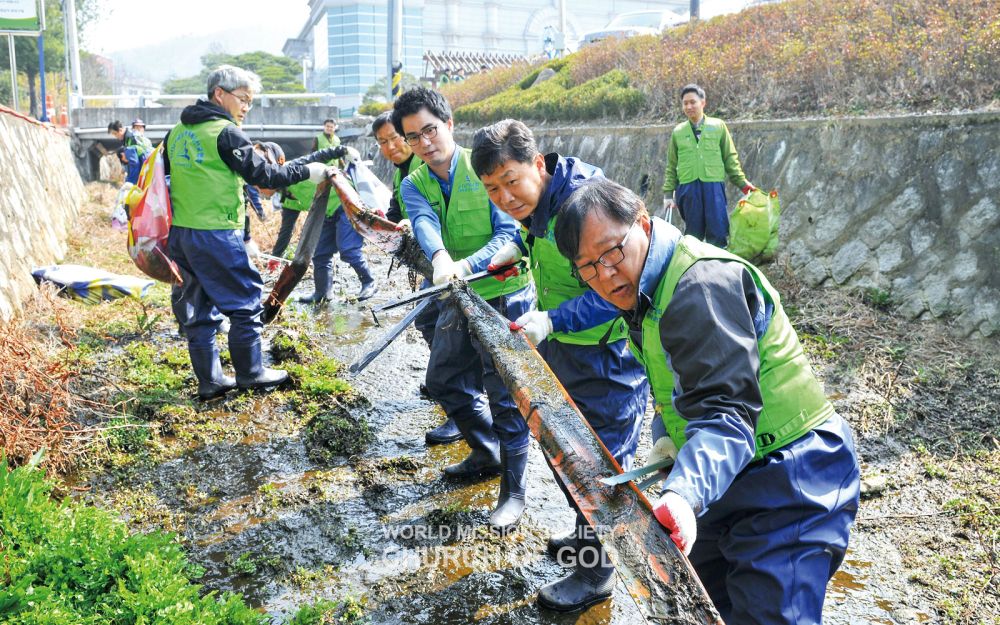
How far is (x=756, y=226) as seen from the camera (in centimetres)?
682

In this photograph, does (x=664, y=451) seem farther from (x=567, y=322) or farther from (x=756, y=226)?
(x=756, y=226)

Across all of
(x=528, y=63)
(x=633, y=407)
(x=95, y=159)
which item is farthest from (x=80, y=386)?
(x=95, y=159)

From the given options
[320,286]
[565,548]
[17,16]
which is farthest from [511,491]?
[17,16]

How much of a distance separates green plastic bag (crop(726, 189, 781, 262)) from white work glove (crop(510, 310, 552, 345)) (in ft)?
15.0

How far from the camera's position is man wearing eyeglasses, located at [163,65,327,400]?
4.71m

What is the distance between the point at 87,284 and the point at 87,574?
549 centimetres

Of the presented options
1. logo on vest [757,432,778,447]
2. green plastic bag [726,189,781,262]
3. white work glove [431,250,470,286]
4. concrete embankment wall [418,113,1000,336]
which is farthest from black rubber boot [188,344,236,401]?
concrete embankment wall [418,113,1000,336]

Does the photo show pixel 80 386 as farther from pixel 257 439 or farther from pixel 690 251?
pixel 690 251

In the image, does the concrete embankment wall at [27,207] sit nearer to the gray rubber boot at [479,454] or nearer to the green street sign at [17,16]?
the green street sign at [17,16]

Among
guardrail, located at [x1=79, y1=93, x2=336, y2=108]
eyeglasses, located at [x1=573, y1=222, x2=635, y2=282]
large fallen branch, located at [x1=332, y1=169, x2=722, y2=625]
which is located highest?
guardrail, located at [x1=79, y1=93, x2=336, y2=108]

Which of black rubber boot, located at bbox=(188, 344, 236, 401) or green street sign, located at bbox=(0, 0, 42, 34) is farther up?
green street sign, located at bbox=(0, 0, 42, 34)

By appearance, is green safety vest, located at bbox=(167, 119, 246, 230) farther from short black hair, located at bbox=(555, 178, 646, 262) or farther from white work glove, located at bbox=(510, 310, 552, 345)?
short black hair, located at bbox=(555, 178, 646, 262)

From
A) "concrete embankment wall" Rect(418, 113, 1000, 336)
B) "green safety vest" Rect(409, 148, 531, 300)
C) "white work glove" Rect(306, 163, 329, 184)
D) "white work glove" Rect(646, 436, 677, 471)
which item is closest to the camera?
"white work glove" Rect(646, 436, 677, 471)

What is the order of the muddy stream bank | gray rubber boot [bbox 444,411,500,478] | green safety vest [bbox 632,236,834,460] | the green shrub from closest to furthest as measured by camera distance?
green safety vest [bbox 632,236,834,460] → the green shrub → the muddy stream bank → gray rubber boot [bbox 444,411,500,478]
